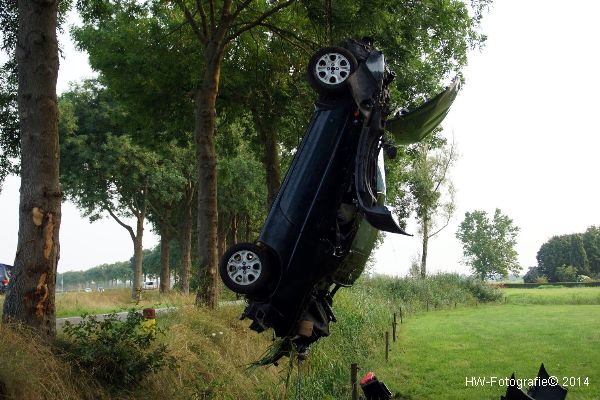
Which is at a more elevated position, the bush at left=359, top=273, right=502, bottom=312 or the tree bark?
the tree bark

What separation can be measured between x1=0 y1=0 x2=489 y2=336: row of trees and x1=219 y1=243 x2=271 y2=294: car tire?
303 centimetres

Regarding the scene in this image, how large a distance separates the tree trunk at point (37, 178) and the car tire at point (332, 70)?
3.98 meters

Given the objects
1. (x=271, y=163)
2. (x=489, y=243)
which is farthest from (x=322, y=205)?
(x=489, y=243)

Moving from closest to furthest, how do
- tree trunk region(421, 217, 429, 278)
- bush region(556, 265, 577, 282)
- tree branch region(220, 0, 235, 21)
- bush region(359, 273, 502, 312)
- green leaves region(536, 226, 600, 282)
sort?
1. tree branch region(220, 0, 235, 21)
2. bush region(359, 273, 502, 312)
3. tree trunk region(421, 217, 429, 278)
4. bush region(556, 265, 577, 282)
5. green leaves region(536, 226, 600, 282)

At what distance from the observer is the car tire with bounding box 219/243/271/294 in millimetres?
6367

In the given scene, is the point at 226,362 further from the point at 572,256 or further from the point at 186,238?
the point at 572,256

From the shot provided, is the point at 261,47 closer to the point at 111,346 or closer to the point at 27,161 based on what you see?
the point at 27,161

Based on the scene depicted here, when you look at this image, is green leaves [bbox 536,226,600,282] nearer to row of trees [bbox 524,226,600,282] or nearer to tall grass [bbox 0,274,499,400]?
row of trees [bbox 524,226,600,282]

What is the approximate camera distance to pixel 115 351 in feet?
26.2

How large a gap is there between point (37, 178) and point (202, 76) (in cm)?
1056

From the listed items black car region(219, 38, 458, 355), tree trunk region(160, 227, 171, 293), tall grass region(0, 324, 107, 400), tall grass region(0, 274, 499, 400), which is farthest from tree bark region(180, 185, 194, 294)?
black car region(219, 38, 458, 355)

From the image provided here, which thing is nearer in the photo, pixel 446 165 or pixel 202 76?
pixel 202 76

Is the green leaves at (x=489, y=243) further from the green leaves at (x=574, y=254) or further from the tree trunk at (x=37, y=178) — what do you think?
the tree trunk at (x=37, y=178)

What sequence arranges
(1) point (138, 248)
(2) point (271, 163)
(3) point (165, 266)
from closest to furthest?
1. (2) point (271, 163)
2. (1) point (138, 248)
3. (3) point (165, 266)
